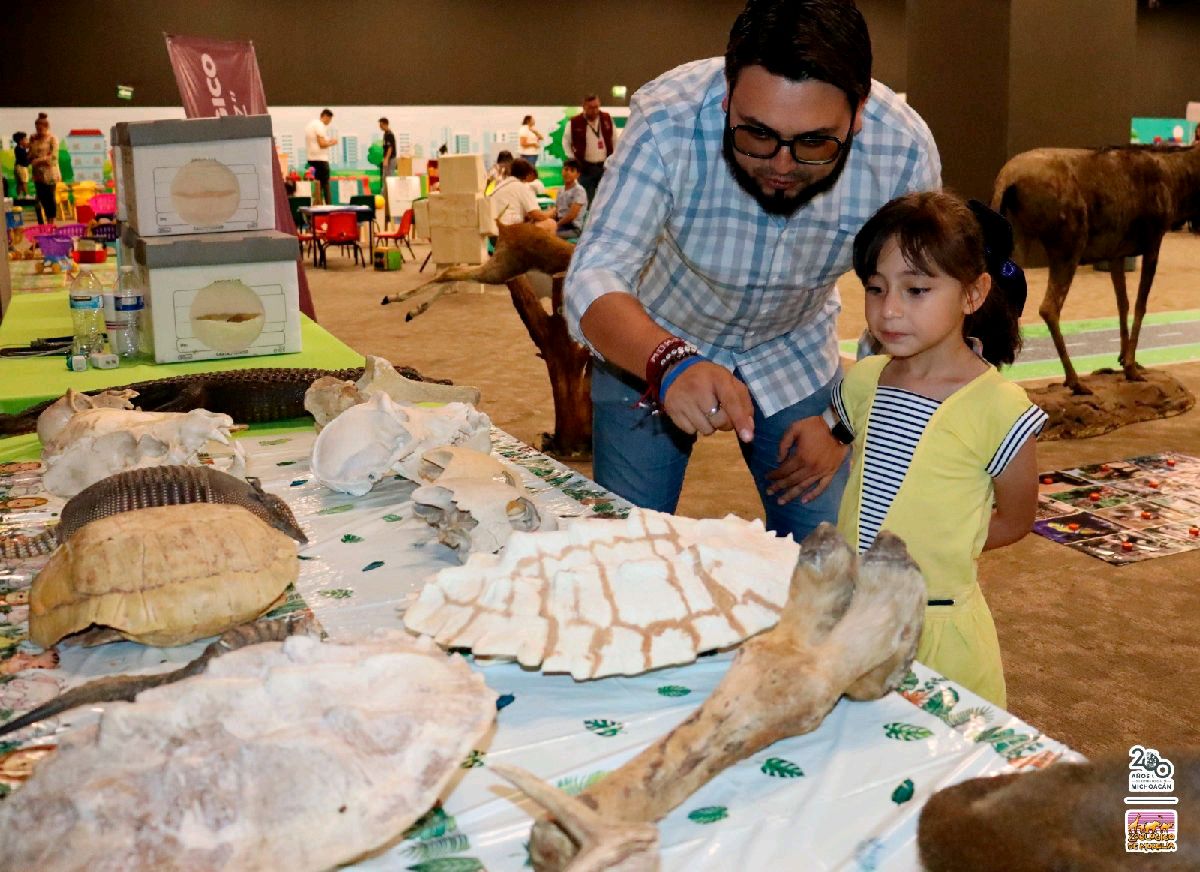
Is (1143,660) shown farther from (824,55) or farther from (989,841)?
(989,841)

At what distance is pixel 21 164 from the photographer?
12844 millimetres

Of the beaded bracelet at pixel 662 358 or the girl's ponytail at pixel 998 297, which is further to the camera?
the girl's ponytail at pixel 998 297

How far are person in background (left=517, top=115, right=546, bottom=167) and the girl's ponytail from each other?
1369cm

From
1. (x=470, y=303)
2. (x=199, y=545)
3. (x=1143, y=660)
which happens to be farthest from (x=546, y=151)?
(x=199, y=545)

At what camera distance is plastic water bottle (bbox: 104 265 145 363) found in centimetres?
291

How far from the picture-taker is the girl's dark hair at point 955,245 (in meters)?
1.57

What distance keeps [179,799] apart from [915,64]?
34.3 feet

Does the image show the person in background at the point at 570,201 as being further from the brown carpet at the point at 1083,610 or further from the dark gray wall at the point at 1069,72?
the dark gray wall at the point at 1069,72

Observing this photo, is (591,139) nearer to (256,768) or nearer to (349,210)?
(349,210)

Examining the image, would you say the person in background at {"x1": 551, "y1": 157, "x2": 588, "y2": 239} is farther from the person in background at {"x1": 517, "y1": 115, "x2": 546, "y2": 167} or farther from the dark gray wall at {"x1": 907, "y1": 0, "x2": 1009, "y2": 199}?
the person in background at {"x1": 517, "y1": 115, "x2": 546, "y2": 167}

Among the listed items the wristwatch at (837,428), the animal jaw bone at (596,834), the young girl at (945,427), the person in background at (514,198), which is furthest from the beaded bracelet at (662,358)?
the person in background at (514,198)

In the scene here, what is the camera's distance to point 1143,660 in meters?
2.80

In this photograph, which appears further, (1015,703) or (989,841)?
(1015,703)

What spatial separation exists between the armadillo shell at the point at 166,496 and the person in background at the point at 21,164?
12.6 m
